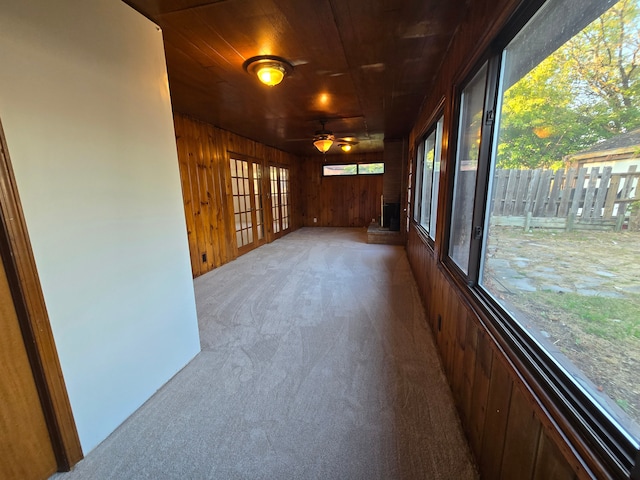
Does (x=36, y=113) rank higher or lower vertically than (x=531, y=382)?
higher

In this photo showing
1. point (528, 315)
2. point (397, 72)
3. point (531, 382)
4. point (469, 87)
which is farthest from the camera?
point (397, 72)

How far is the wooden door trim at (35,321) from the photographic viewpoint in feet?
3.41

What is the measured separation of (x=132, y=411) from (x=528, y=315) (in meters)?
2.09

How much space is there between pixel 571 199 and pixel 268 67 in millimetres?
2154

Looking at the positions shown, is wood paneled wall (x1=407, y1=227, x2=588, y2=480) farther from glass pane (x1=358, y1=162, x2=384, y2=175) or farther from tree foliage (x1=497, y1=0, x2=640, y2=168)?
glass pane (x1=358, y1=162, x2=384, y2=175)

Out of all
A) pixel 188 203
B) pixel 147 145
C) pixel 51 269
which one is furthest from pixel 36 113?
pixel 188 203

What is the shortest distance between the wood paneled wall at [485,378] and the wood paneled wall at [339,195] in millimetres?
5900

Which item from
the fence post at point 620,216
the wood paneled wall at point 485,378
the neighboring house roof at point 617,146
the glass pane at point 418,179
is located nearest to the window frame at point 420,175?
the glass pane at point 418,179

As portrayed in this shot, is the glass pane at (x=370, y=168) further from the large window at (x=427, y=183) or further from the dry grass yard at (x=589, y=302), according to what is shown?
the dry grass yard at (x=589, y=302)

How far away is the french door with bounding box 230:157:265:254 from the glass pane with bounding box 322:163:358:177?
2.80 m

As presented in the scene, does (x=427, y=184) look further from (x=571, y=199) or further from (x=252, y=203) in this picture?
(x=252, y=203)

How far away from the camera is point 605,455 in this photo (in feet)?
1.85

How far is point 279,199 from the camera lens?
6930 millimetres

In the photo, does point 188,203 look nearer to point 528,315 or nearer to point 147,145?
point 147,145
